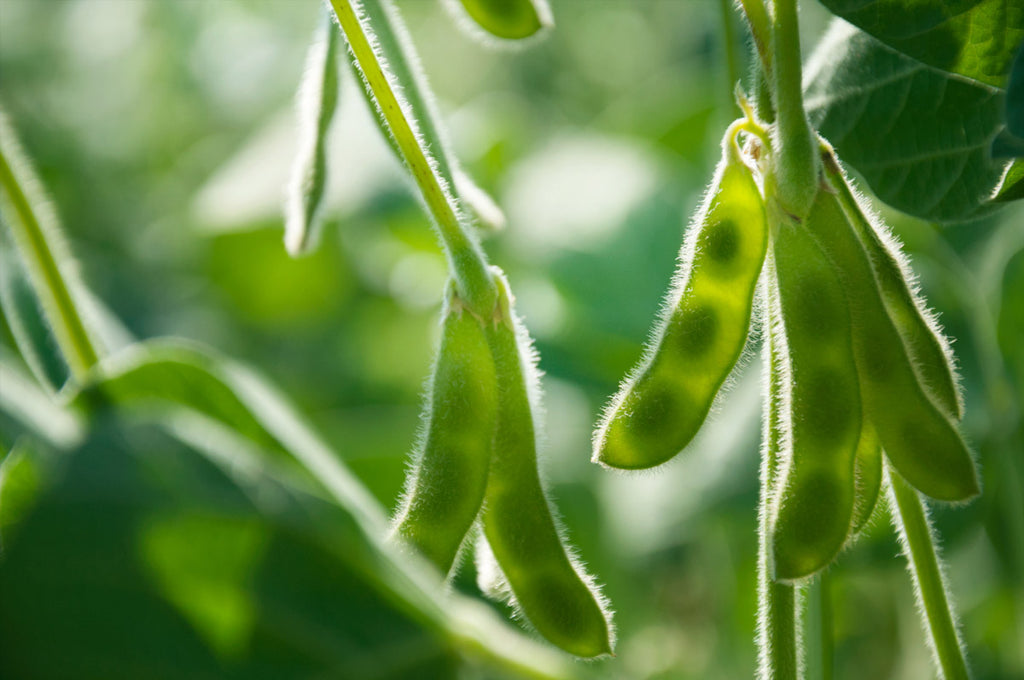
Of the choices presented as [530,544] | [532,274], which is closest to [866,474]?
[530,544]

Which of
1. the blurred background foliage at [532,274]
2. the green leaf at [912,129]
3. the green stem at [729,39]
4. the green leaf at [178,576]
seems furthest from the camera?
the blurred background foliage at [532,274]

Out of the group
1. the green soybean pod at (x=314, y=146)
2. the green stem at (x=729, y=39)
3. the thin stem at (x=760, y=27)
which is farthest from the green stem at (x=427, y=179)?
the green stem at (x=729, y=39)

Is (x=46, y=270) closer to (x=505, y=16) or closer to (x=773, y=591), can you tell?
(x=505, y=16)

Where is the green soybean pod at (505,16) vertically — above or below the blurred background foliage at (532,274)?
above

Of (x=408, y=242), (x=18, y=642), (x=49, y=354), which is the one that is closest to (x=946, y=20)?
(x=18, y=642)

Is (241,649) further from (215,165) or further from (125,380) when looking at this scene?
(215,165)

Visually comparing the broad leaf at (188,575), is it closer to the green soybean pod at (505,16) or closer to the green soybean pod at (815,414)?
the green soybean pod at (815,414)
